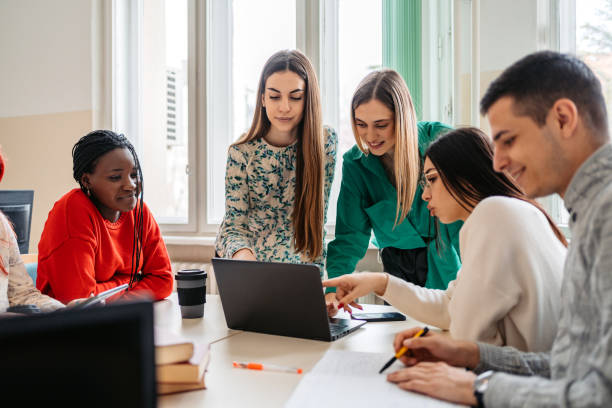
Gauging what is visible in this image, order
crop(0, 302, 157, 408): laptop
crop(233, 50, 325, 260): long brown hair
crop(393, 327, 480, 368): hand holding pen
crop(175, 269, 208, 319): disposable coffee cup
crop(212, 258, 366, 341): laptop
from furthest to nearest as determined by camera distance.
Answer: crop(233, 50, 325, 260): long brown hair → crop(175, 269, 208, 319): disposable coffee cup → crop(212, 258, 366, 341): laptop → crop(393, 327, 480, 368): hand holding pen → crop(0, 302, 157, 408): laptop

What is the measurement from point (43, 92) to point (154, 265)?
7.33 ft

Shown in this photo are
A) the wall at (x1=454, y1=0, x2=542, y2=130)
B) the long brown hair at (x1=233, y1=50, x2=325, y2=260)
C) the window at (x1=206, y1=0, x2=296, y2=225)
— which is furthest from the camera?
the window at (x1=206, y1=0, x2=296, y2=225)

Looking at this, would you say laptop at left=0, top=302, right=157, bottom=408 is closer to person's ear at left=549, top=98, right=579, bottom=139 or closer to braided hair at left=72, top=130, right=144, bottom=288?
person's ear at left=549, top=98, right=579, bottom=139

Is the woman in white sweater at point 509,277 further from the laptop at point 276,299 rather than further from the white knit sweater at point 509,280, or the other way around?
the laptop at point 276,299

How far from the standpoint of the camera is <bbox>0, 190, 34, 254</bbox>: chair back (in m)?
1.96

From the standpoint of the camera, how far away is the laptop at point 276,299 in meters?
1.03

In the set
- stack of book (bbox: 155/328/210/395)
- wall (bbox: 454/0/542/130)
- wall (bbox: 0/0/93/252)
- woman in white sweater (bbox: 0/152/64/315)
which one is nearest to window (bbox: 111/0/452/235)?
wall (bbox: 0/0/93/252)

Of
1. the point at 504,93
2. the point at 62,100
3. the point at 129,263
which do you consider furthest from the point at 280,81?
the point at 62,100

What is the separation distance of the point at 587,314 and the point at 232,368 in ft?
1.90

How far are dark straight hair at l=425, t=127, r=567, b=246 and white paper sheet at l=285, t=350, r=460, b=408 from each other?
446 millimetres

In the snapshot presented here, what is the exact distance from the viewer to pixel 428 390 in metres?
0.72

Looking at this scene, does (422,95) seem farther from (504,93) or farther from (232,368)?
(232,368)

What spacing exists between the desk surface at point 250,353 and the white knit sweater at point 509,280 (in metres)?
0.19

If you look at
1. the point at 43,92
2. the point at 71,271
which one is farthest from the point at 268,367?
the point at 43,92
